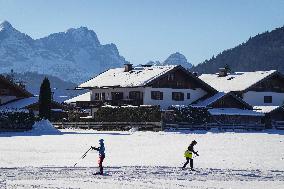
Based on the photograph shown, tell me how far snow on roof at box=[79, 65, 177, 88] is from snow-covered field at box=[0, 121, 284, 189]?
3021 cm

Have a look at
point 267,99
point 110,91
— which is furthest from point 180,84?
point 267,99

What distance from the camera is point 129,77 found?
6638cm

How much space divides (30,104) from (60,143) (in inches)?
1286

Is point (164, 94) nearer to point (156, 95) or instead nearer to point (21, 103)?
point (156, 95)

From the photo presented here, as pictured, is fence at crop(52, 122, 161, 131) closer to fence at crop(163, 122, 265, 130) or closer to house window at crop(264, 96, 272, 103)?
fence at crop(163, 122, 265, 130)

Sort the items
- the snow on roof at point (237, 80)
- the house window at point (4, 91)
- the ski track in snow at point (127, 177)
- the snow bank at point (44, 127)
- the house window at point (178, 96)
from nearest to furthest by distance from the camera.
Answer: the ski track in snow at point (127, 177)
the snow bank at point (44, 127)
the house window at point (178, 96)
the house window at point (4, 91)
the snow on roof at point (237, 80)

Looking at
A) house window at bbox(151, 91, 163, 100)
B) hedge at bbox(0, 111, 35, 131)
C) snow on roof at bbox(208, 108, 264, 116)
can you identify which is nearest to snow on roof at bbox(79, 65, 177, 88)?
house window at bbox(151, 91, 163, 100)

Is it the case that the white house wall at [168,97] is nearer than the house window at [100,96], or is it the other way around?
the white house wall at [168,97]

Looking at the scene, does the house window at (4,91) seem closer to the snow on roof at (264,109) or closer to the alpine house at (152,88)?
the alpine house at (152,88)

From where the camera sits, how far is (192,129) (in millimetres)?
50375

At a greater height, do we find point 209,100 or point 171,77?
point 171,77

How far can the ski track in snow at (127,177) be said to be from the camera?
16422 millimetres

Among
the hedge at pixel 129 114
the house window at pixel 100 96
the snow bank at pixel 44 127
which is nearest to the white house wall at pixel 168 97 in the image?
the hedge at pixel 129 114

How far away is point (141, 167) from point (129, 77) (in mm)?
45551
